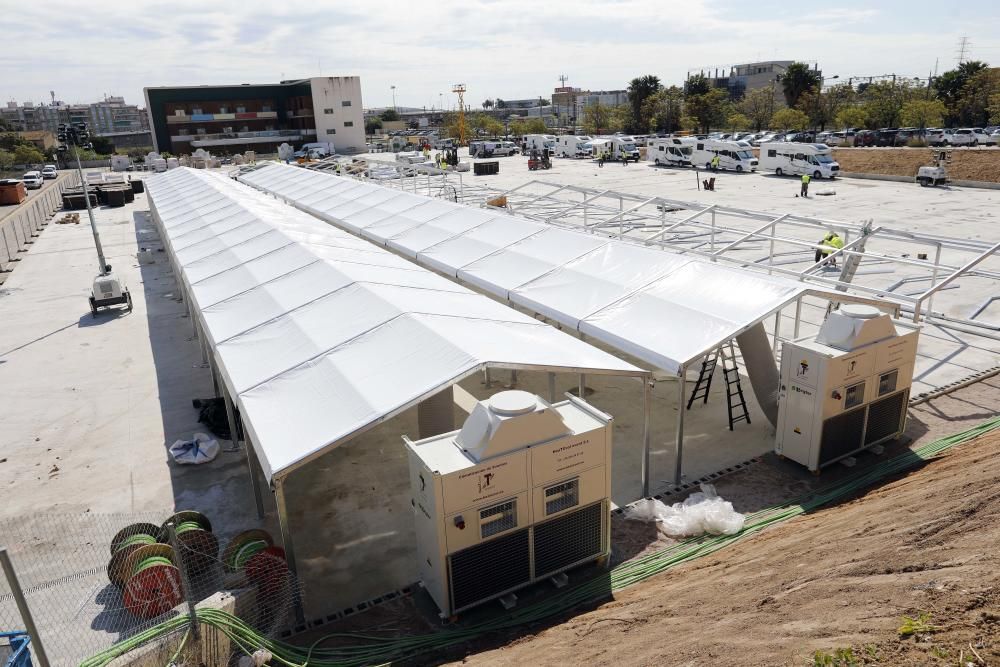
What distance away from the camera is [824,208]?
108 ft

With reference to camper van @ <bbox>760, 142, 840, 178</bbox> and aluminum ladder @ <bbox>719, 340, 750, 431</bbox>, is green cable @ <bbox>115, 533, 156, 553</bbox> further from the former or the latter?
camper van @ <bbox>760, 142, 840, 178</bbox>

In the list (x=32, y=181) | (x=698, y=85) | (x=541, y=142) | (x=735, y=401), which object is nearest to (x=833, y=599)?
(x=735, y=401)

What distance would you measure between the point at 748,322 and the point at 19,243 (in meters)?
34.0

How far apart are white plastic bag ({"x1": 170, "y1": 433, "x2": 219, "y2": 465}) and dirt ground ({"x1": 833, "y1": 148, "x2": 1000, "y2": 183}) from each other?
44.2m

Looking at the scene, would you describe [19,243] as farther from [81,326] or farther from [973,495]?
[973,495]

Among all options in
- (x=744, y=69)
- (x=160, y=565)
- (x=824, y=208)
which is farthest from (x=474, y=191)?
(x=744, y=69)

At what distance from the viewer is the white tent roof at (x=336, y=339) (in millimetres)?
8047

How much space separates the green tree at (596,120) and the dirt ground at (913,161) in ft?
161

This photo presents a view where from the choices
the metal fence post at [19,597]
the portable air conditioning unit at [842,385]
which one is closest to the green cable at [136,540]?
the metal fence post at [19,597]

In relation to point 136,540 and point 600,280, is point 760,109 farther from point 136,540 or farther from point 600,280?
point 136,540

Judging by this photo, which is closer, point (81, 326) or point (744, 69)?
point (81, 326)

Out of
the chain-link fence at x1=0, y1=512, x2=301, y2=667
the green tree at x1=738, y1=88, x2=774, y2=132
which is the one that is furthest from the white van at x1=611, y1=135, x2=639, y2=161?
the chain-link fence at x1=0, y1=512, x2=301, y2=667

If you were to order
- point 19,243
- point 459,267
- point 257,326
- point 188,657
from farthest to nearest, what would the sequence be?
point 19,243 < point 459,267 < point 257,326 < point 188,657

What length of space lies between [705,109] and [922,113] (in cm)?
2438
